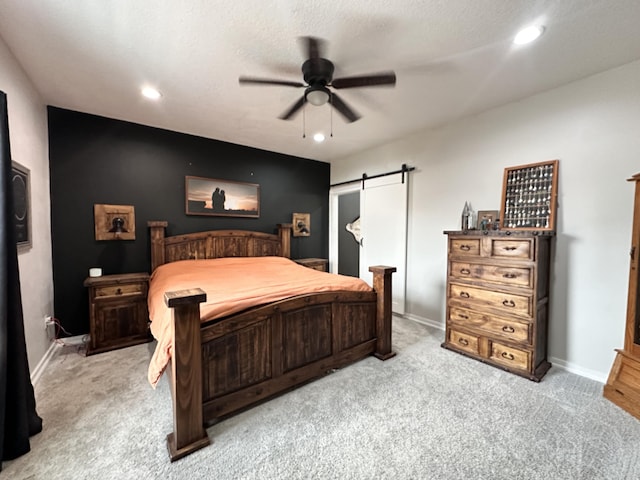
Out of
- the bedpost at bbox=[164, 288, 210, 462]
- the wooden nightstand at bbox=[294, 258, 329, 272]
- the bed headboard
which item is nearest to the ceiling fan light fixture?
the bedpost at bbox=[164, 288, 210, 462]

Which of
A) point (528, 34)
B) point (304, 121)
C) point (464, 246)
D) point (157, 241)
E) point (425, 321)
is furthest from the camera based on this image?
point (425, 321)

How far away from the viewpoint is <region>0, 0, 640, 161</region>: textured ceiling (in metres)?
1.60

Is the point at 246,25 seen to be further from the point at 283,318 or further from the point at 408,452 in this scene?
the point at 408,452

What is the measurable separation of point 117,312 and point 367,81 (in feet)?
10.7

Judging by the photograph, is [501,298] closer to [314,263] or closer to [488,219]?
[488,219]

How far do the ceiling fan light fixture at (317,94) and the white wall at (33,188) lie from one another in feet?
6.80

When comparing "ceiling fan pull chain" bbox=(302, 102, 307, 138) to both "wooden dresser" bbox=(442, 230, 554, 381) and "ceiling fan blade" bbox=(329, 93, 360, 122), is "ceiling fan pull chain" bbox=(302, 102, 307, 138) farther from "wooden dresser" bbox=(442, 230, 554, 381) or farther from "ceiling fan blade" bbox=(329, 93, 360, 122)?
"wooden dresser" bbox=(442, 230, 554, 381)

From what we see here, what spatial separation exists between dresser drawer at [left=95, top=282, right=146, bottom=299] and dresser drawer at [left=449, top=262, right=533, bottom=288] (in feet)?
11.1

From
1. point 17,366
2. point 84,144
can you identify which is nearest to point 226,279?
point 17,366

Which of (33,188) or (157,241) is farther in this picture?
(157,241)

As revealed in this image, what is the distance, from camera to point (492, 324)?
2482mm

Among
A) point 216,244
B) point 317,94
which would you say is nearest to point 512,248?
point 317,94

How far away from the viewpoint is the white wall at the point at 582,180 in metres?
2.14

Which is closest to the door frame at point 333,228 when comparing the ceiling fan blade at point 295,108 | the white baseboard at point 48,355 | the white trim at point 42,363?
the ceiling fan blade at point 295,108
